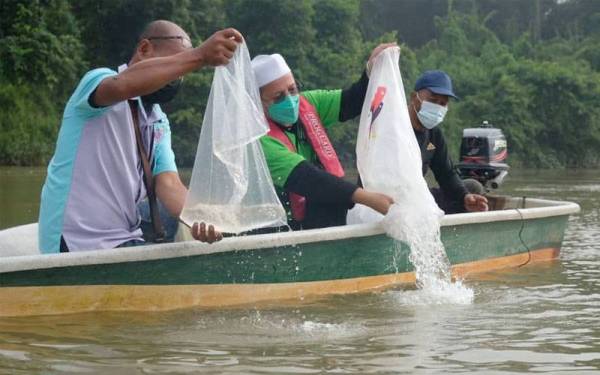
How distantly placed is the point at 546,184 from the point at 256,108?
15.3m

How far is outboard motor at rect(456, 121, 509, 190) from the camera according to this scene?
802 centimetres

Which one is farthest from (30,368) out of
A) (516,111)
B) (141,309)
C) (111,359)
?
(516,111)

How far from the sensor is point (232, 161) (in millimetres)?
4602

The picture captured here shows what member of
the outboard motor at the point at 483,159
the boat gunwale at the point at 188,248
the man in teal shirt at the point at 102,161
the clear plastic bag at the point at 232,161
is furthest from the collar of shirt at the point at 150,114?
the outboard motor at the point at 483,159

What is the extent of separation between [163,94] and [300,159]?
4.08 ft

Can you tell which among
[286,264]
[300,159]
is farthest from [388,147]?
[286,264]

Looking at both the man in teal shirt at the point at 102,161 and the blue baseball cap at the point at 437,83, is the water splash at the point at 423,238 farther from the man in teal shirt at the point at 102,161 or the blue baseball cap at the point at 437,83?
the man in teal shirt at the point at 102,161

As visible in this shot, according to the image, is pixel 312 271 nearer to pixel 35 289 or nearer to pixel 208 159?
pixel 208 159

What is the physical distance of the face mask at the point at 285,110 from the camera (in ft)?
18.0

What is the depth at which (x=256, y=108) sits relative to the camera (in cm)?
472

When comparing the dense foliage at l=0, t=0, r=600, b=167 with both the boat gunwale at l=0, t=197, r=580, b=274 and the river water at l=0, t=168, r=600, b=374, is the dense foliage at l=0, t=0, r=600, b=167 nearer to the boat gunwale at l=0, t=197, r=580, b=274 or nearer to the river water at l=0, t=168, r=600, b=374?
the boat gunwale at l=0, t=197, r=580, b=274

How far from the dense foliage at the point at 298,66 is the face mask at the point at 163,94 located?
763 inches

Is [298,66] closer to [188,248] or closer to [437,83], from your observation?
[437,83]

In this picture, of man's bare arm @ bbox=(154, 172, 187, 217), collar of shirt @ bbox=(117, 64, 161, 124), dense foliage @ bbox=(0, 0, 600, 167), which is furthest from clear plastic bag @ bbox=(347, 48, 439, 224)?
dense foliage @ bbox=(0, 0, 600, 167)
